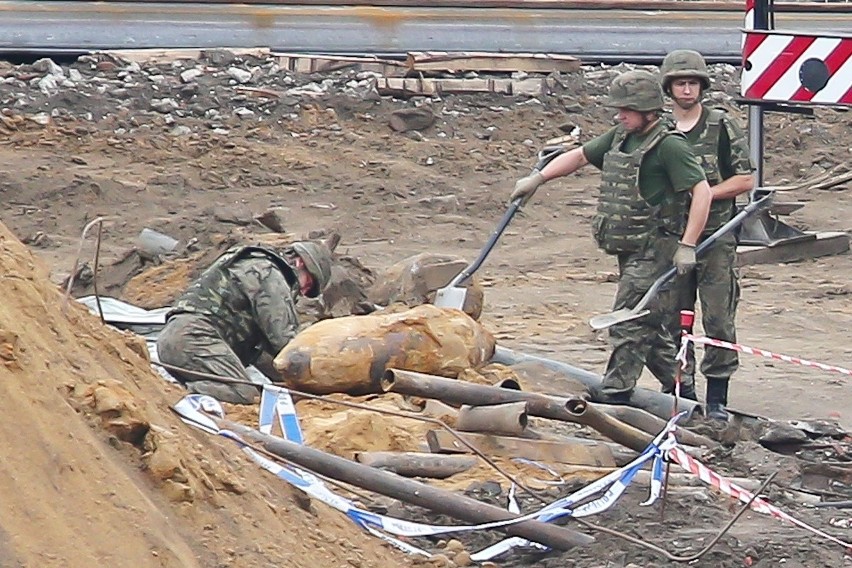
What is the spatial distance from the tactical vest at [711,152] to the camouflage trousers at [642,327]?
1.03 ft

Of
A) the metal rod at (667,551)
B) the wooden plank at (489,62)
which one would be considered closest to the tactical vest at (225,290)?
the metal rod at (667,551)

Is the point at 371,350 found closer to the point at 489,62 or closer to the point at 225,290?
the point at 225,290

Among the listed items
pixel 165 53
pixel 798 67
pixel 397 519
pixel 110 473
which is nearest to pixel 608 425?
pixel 397 519

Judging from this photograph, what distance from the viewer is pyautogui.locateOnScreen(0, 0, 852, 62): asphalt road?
17.5m

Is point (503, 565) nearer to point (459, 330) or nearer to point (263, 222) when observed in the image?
point (459, 330)

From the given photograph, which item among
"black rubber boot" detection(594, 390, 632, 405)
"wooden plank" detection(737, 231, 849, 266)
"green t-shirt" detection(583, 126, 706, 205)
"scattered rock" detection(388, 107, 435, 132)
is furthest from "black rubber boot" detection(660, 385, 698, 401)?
"scattered rock" detection(388, 107, 435, 132)

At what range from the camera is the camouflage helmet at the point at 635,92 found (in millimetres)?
7871

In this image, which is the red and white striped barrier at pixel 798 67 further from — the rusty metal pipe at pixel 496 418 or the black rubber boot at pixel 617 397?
Result: the rusty metal pipe at pixel 496 418

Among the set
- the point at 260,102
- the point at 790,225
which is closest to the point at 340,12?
the point at 260,102

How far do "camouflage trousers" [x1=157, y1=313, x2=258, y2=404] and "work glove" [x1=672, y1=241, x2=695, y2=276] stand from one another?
215 centimetres

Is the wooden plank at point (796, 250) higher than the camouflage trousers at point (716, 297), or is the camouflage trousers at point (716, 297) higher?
the camouflage trousers at point (716, 297)

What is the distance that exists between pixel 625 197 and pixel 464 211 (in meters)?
5.93

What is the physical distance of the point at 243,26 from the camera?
18.1 meters

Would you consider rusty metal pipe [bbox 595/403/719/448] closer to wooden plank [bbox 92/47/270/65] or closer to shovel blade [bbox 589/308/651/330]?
shovel blade [bbox 589/308/651/330]
